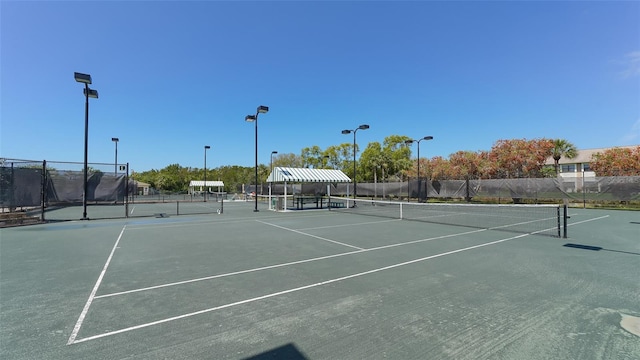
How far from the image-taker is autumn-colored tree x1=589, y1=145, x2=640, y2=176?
85.1 feet

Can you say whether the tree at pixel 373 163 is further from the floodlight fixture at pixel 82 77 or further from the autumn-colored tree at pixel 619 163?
the floodlight fixture at pixel 82 77

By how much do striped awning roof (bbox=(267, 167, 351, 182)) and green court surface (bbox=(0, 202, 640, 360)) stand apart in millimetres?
13555

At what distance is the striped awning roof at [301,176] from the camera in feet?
73.0

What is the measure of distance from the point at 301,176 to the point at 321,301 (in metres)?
18.6

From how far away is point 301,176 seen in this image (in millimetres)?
22969

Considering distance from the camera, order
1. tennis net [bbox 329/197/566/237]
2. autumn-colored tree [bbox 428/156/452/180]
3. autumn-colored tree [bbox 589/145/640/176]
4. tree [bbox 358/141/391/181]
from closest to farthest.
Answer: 1. tennis net [bbox 329/197/566/237]
2. autumn-colored tree [bbox 589/145/640/176]
3. autumn-colored tree [bbox 428/156/452/180]
4. tree [bbox 358/141/391/181]

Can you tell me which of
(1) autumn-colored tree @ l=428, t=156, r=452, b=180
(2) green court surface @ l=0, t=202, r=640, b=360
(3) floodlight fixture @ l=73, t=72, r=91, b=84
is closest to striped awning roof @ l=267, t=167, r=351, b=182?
(3) floodlight fixture @ l=73, t=72, r=91, b=84

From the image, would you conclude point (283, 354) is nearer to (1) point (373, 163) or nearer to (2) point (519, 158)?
(2) point (519, 158)

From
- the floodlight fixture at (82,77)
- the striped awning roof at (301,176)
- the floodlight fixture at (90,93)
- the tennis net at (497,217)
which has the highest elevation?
the floodlight fixture at (82,77)

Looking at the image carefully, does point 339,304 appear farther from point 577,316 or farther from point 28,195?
point 28,195

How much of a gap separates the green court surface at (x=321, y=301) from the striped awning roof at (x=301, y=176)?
13555 mm

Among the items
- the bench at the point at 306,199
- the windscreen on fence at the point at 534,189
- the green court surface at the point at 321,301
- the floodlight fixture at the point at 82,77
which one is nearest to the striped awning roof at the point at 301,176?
the bench at the point at 306,199

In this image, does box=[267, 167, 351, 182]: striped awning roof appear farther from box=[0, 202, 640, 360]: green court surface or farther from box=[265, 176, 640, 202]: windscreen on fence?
box=[0, 202, 640, 360]: green court surface

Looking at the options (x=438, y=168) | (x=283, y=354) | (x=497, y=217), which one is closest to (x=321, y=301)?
(x=283, y=354)
